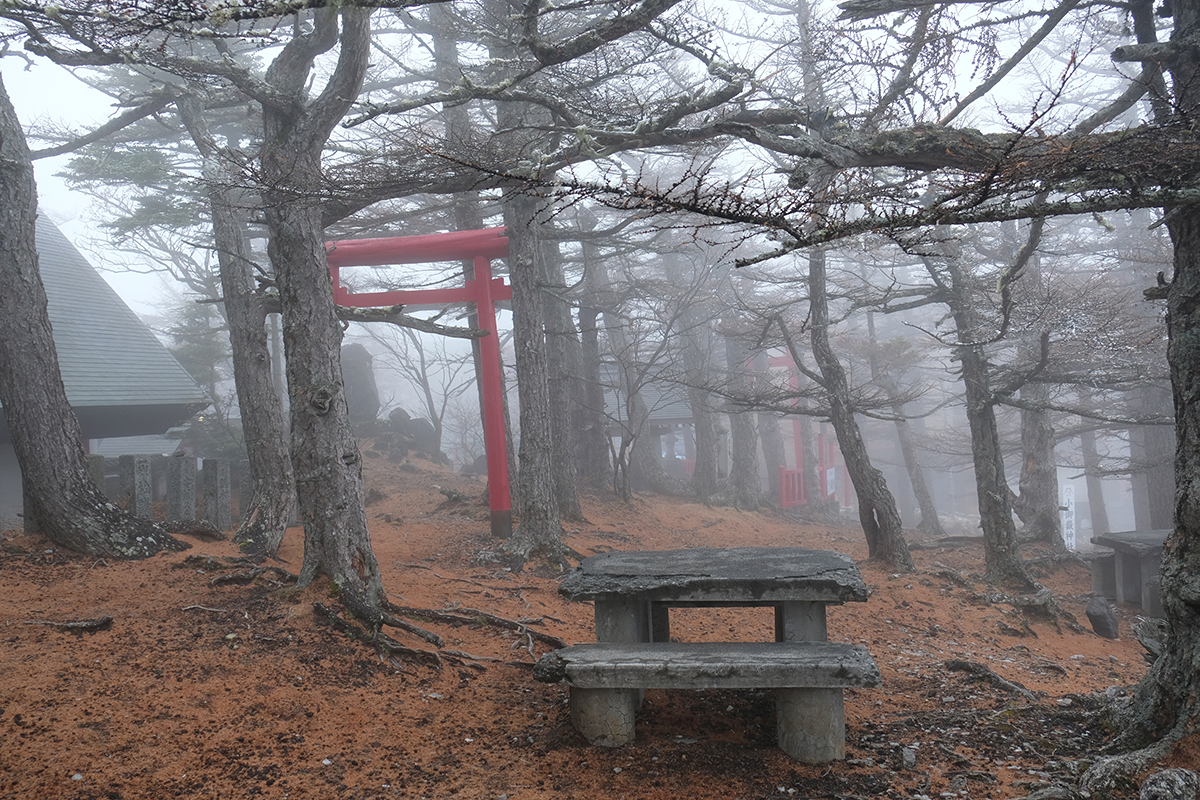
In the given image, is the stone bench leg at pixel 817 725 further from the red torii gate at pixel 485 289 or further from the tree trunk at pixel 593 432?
the tree trunk at pixel 593 432

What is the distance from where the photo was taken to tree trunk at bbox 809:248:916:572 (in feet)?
35.5

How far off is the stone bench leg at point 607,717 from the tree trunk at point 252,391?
5.26 m

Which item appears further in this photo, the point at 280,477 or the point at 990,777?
the point at 280,477

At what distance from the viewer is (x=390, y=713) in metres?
4.44

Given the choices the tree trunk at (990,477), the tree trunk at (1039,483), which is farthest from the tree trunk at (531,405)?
the tree trunk at (1039,483)

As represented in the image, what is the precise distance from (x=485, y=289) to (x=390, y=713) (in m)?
7.40

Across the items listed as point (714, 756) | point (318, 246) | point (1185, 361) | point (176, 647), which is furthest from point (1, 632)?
point (1185, 361)

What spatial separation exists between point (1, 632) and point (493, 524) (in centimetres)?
645

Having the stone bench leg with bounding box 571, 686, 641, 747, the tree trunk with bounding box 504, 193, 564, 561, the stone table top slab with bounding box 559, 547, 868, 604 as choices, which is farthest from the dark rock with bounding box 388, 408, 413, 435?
the stone bench leg with bounding box 571, 686, 641, 747

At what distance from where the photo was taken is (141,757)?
358 centimetres

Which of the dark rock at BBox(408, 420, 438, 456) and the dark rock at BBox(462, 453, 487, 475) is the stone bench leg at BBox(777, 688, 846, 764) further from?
the dark rock at BBox(462, 453, 487, 475)

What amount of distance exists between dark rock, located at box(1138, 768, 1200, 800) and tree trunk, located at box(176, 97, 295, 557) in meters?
7.70

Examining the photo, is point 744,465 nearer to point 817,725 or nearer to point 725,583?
point 725,583

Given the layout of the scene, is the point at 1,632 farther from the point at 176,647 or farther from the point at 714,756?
the point at 714,756
